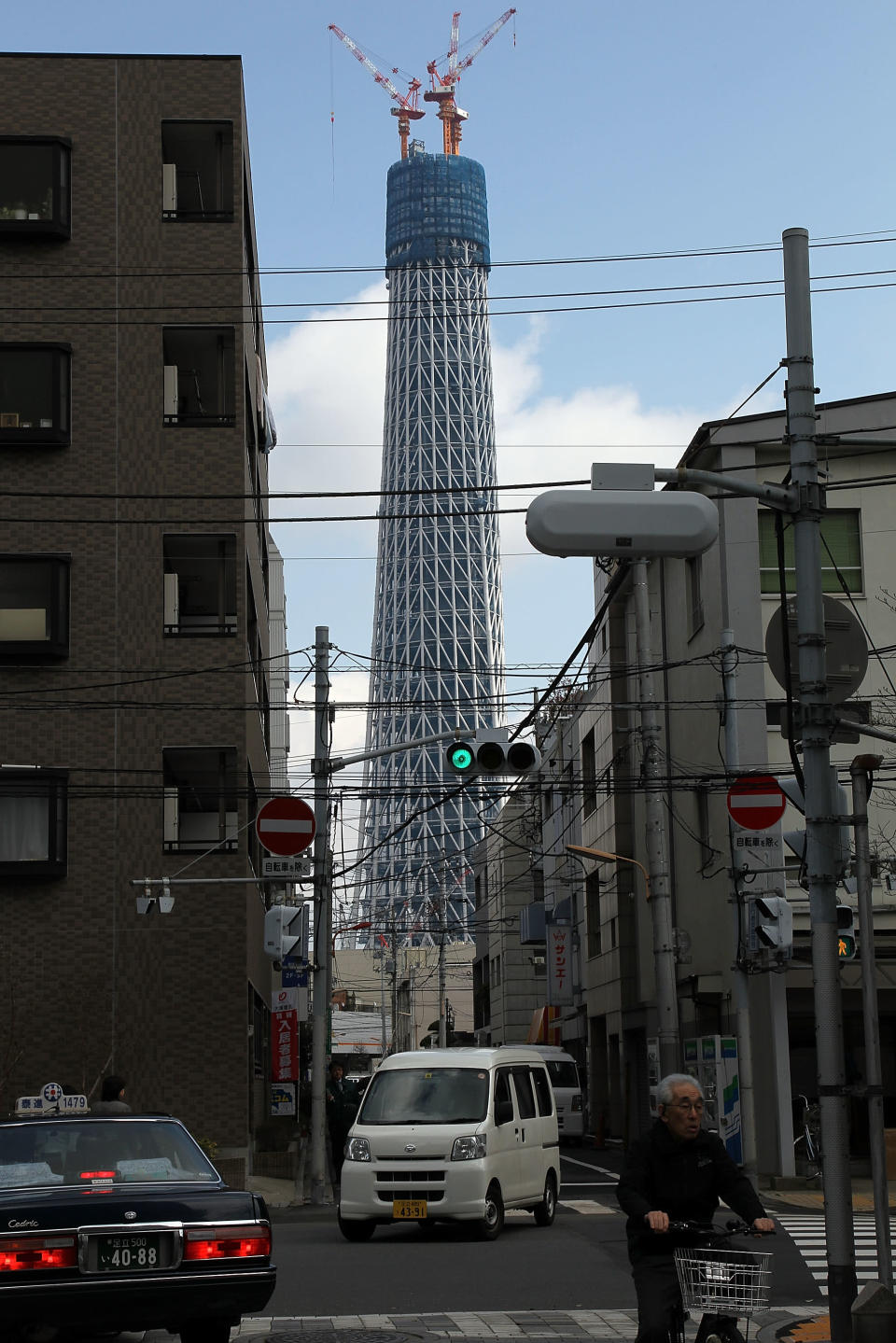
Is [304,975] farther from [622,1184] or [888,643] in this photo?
[622,1184]

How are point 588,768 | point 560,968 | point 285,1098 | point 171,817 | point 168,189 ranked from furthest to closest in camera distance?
point 560,968, point 588,768, point 285,1098, point 168,189, point 171,817

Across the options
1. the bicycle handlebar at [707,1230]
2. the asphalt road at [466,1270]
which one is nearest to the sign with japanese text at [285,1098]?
the asphalt road at [466,1270]

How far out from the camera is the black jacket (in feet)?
26.0

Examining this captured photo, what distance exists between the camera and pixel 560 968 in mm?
55781

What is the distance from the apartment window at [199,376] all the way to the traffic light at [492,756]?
442 inches

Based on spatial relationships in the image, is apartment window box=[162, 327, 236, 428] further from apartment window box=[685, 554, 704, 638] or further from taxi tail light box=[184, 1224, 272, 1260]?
taxi tail light box=[184, 1224, 272, 1260]

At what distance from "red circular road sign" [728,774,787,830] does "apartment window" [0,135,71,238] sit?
54.1 ft

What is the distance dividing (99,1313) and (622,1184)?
2.99 m

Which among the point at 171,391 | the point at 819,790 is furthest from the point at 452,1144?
the point at 171,391

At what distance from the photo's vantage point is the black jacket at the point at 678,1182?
7.94 meters

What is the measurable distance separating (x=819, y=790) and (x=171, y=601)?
21376 mm

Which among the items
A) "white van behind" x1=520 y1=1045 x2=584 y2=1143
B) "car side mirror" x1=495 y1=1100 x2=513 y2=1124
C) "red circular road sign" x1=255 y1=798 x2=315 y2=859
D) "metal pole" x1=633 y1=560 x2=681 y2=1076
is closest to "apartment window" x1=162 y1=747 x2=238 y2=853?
"red circular road sign" x1=255 y1=798 x2=315 y2=859

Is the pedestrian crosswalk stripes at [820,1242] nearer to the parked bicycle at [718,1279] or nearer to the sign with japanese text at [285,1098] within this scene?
the parked bicycle at [718,1279]

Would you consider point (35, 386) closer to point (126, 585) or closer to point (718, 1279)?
point (126, 585)
